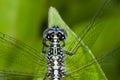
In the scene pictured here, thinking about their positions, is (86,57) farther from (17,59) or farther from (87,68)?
(17,59)

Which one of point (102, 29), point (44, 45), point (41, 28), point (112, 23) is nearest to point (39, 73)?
point (44, 45)

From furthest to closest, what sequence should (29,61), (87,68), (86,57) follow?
(29,61) → (87,68) → (86,57)

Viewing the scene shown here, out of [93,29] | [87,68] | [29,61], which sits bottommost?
[87,68]

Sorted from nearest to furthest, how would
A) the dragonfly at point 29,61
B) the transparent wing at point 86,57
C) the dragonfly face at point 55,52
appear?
the transparent wing at point 86,57, the dragonfly at point 29,61, the dragonfly face at point 55,52

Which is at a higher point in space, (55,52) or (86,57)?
(55,52)

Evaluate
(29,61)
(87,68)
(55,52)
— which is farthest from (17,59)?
(87,68)

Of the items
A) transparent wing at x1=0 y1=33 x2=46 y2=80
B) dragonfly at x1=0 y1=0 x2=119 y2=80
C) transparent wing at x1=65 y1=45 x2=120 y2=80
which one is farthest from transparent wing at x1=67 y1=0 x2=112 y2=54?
transparent wing at x1=0 y1=33 x2=46 y2=80

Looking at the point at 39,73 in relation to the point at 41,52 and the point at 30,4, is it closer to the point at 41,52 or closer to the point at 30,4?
the point at 41,52

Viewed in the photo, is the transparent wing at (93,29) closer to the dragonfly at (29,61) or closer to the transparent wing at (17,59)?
the dragonfly at (29,61)

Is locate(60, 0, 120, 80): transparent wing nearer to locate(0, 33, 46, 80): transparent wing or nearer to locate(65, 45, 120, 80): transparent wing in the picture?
locate(65, 45, 120, 80): transparent wing

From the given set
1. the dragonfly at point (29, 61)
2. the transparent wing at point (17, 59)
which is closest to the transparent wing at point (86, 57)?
the dragonfly at point (29, 61)
